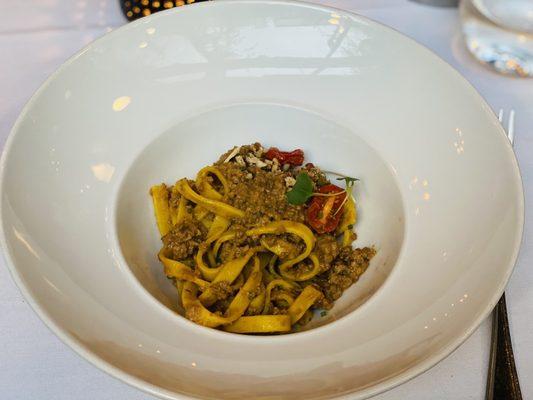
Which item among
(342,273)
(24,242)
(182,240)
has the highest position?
(24,242)

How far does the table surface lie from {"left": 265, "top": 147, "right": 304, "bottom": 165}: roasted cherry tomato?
36.0 inches

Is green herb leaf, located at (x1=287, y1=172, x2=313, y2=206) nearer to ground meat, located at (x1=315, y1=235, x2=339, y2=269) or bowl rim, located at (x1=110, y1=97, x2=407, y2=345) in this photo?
ground meat, located at (x1=315, y1=235, x2=339, y2=269)

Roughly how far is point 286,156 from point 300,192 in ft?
1.08

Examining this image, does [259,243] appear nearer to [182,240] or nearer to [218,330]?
[182,240]

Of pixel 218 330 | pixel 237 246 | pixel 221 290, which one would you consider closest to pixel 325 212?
pixel 237 246

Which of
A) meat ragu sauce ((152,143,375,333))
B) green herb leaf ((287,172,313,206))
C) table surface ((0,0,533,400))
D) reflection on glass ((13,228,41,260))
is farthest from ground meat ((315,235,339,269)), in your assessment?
reflection on glass ((13,228,41,260))

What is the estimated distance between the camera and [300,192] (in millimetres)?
2057

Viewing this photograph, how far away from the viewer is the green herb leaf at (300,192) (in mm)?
2055

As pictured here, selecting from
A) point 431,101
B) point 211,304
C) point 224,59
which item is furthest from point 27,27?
point 431,101

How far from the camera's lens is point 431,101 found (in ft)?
7.08

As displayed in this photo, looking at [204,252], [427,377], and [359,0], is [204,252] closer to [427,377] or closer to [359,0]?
[427,377]

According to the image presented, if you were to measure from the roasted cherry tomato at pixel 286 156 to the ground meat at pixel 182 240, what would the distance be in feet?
1.51

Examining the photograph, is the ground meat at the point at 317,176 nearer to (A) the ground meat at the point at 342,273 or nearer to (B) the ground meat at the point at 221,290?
(A) the ground meat at the point at 342,273

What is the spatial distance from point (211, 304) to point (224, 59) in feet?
3.35
